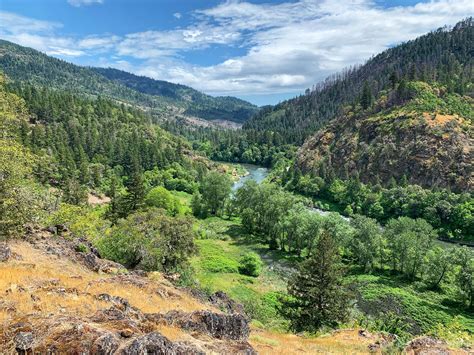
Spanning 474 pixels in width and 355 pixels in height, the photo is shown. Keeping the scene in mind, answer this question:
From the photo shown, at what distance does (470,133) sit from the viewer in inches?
4727

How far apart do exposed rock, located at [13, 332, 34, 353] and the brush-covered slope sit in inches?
4664

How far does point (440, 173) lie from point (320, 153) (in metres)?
51.5

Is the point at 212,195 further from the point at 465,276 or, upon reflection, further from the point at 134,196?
the point at 465,276

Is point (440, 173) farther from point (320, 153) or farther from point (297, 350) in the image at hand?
point (297, 350)

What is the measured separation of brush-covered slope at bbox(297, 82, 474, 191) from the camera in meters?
116

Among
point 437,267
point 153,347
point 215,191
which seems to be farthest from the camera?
point 215,191

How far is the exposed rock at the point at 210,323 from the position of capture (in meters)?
16.4

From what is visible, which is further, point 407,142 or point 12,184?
point 407,142

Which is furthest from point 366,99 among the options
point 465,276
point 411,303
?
point 411,303

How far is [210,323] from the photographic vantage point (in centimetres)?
1695

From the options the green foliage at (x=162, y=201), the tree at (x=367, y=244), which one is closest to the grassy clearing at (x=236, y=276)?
the green foliage at (x=162, y=201)

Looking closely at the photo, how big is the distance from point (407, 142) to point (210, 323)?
12657cm

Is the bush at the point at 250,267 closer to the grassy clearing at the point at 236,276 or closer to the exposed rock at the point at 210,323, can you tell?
the grassy clearing at the point at 236,276

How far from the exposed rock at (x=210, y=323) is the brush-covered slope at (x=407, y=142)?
360 ft
